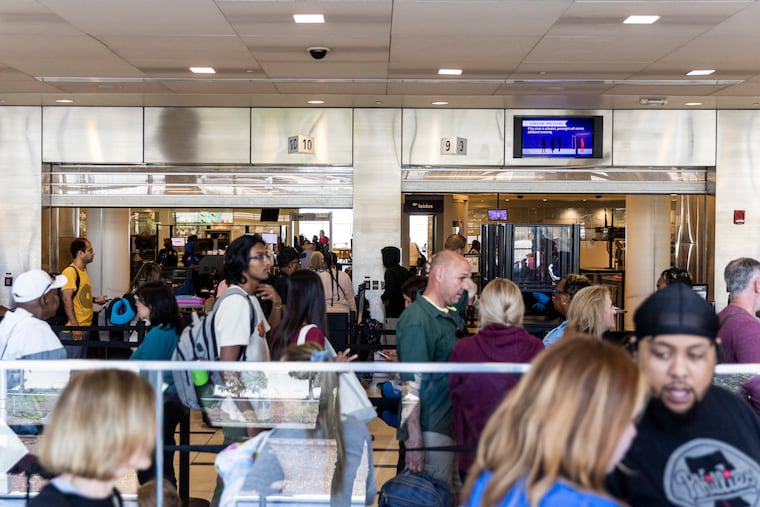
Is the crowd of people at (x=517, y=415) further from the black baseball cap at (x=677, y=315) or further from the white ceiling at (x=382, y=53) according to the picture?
the white ceiling at (x=382, y=53)

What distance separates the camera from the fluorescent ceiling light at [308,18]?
6160 millimetres

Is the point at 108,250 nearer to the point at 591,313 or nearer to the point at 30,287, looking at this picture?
the point at 30,287

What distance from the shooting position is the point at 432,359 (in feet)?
13.4

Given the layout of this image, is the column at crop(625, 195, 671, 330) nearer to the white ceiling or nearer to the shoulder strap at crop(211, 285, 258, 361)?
the white ceiling

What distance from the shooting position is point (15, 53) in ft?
24.5

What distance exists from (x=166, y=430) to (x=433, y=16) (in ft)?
12.3

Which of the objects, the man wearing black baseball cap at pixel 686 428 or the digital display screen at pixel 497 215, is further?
the digital display screen at pixel 497 215

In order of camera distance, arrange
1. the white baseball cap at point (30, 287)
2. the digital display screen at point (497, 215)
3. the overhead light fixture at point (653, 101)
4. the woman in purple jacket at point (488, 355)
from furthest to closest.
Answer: the digital display screen at point (497, 215), the overhead light fixture at point (653, 101), the white baseball cap at point (30, 287), the woman in purple jacket at point (488, 355)

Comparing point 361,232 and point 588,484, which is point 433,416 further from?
point 361,232

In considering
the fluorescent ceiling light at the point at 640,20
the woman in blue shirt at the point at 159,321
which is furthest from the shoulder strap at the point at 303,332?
the fluorescent ceiling light at the point at 640,20

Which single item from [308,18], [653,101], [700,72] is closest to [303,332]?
[308,18]

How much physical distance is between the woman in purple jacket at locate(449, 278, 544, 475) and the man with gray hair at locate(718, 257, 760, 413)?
33.9 inches

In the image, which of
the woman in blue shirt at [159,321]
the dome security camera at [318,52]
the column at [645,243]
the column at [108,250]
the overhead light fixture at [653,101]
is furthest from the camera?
the column at [108,250]

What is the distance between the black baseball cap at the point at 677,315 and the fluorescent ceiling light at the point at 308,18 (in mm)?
4395
